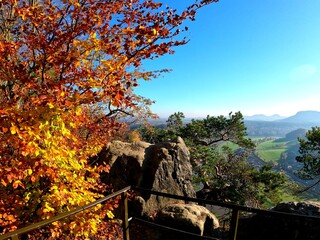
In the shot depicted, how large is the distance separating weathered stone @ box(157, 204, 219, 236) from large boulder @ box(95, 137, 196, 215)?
0.91 m

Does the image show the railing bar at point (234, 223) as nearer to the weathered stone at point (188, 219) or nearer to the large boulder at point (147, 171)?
the weathered stone at point (188, 219)

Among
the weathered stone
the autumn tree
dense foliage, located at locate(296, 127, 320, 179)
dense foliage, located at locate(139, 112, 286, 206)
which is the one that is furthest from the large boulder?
dense foliage, located at locate(296, 127, 320, 179)

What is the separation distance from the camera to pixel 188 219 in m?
10.2

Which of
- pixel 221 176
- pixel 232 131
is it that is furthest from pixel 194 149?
pixel 232 131

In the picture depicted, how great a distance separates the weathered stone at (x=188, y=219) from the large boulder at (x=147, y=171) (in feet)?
2.98

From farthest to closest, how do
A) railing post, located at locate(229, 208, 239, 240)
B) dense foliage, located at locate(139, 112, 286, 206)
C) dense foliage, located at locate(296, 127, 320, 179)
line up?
dense foliage, located at locate(296, 127, 320, 179)
dense foliage, located at locate(139, 112, 286, 206)
railing post, located at locate(229, 208, 239, 240)

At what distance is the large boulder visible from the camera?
39.3 ft

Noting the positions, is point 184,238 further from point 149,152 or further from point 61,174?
point 61,174

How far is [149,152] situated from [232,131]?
1360 cm

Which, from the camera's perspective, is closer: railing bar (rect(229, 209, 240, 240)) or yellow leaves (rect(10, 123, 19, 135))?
railing bar (rect(229, 209, 240, 240))

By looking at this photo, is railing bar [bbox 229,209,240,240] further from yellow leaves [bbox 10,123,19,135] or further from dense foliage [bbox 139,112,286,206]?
dense foliage [bbox 139,112,286,206]

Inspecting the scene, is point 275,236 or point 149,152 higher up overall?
point 149,152

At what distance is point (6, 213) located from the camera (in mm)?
5902

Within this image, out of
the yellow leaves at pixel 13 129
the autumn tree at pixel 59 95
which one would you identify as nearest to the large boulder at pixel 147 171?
the autumn tree at pixel 59 95
